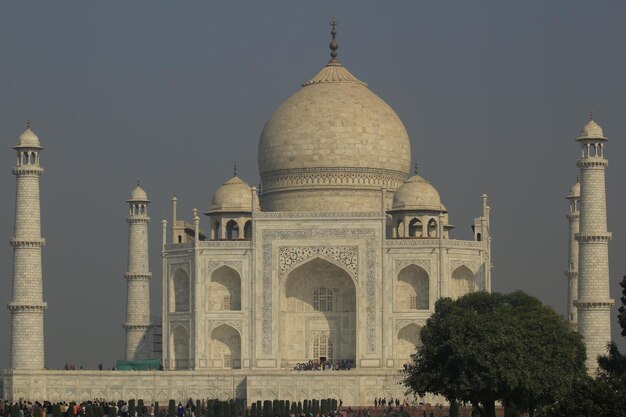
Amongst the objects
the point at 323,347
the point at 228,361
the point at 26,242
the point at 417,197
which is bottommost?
the point at 228,361

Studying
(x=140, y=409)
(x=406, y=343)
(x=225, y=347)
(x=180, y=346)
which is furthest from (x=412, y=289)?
(x=140, y=409)

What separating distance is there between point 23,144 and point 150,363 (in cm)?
760

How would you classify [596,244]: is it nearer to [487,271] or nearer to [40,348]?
[487,271]

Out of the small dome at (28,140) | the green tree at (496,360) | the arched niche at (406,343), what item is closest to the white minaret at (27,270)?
the small dome at (28,140)

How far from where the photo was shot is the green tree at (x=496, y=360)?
35.5 metres

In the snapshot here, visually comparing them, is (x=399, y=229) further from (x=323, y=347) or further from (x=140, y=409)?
(x=140, y=409)

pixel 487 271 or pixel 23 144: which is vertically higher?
pixel 23 144

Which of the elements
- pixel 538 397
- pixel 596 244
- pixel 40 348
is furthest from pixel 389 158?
pixel 538 397

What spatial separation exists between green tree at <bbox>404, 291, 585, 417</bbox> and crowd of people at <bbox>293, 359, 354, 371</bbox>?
8609 mm

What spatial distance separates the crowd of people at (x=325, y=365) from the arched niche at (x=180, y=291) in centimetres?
389

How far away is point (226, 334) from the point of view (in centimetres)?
4784

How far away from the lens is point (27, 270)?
46.5 m

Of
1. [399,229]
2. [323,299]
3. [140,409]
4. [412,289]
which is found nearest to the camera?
[140,409]

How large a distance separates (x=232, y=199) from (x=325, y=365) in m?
6.16
